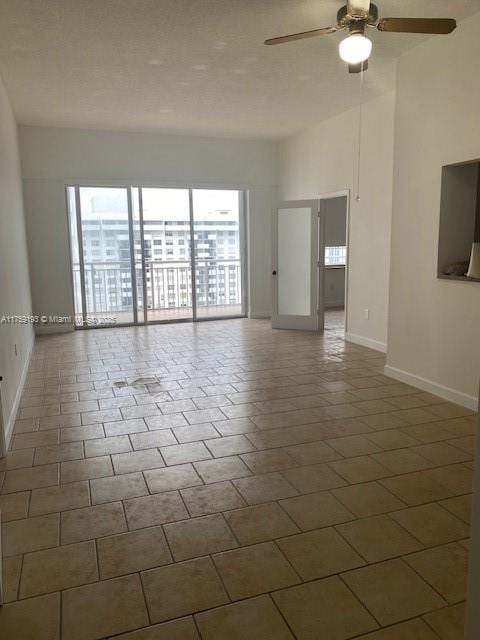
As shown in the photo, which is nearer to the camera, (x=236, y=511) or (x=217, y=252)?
(x=236, y=511)

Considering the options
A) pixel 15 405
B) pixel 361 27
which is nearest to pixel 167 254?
pixel 15 405

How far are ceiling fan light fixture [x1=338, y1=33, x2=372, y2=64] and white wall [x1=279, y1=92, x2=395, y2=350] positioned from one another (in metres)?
2.45

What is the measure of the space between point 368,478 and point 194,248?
231 inches

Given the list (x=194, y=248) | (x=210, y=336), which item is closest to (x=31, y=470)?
(x=210, y=336)

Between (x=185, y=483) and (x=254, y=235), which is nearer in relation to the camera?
(x=185, y=483)

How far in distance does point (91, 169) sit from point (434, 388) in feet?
18.1

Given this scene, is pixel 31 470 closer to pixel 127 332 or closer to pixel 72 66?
pixel 72 66

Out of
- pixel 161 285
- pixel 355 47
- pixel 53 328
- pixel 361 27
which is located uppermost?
pixel 361 27

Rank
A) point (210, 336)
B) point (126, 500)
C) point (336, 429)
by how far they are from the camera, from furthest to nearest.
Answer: point (210, 336) → point (336, 429) → point (126, 500)

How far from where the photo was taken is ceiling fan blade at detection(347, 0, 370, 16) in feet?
9.82

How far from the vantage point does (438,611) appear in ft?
5.71

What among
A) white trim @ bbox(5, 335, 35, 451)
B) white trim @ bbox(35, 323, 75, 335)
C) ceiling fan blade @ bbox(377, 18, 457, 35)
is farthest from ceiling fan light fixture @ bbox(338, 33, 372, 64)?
white trim @ bbox(35, 323, 75, 335)

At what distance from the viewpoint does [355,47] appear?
2.96 m

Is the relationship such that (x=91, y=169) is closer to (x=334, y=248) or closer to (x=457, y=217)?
(x=334, y=248)
